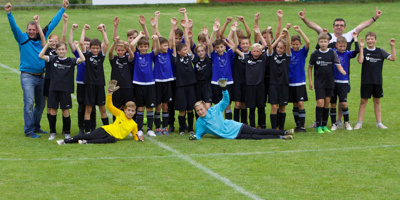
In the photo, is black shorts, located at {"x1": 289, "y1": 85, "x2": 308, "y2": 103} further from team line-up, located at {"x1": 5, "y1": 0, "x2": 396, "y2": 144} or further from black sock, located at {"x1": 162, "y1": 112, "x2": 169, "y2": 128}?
black sock, located at {"x1": 162, "y1": 112, "x2": 169, "y2": 128}

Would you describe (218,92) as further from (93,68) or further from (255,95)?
(93,68)

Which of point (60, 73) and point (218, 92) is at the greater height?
point (60, 73)

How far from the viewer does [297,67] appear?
40.8ft

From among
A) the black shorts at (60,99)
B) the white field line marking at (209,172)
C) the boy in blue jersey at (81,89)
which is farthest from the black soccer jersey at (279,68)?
the black shorts at (60,99)

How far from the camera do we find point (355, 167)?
9.54 meters

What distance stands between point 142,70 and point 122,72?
374mm

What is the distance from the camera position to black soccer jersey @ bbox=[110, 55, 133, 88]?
12.1 meters

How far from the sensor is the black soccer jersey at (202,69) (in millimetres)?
12570

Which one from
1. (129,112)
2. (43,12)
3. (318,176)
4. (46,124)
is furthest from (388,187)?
(43,12)

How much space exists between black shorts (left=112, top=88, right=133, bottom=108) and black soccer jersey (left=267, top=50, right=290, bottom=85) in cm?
271

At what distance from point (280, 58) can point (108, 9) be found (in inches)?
894

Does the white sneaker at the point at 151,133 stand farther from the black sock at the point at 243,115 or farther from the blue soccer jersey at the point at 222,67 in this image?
the black sock at the point at 243,115

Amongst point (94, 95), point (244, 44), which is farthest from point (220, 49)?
point (94, 95)

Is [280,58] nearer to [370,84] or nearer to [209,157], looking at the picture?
[370,84]
